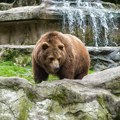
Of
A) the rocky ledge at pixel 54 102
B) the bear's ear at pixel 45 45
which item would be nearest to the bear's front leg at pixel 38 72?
the bear's ear at pixel 45 45

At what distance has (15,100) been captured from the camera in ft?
15.9

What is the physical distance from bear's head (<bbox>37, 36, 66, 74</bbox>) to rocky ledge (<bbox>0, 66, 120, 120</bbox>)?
56.9 inches

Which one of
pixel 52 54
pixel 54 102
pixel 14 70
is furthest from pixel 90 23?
pixel 54 102

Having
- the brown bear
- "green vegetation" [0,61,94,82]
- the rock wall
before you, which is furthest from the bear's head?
the rock wall

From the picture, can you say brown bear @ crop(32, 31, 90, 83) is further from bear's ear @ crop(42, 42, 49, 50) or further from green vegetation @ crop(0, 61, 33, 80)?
green vegetation @ crop(0, 61, 33, 80)

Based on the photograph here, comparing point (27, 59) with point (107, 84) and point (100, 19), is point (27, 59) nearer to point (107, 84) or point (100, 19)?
point (100, 19)

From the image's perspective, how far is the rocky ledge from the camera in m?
4.78

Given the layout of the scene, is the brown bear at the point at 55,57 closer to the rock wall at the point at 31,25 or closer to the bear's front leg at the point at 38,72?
the bear's front leg at the point at 38,72

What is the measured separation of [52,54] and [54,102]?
1.75 m

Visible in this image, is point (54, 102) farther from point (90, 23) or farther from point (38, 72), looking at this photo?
point (90, 23)

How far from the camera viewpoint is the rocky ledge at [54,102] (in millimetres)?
4777

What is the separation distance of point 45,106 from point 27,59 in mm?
6325

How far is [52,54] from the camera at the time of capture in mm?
6480

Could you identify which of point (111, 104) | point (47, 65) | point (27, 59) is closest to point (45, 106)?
point (111, 104)
